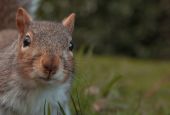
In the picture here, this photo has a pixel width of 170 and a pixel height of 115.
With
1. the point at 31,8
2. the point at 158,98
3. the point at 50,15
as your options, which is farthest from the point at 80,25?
the point at 31,8

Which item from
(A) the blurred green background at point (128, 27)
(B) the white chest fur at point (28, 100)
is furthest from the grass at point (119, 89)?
(A) the blurred green background at point (128, 27)

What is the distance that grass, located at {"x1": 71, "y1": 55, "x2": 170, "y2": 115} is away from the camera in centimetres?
362

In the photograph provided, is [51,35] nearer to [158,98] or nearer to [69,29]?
[69,29]

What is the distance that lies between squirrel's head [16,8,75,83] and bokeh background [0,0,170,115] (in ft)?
1.13

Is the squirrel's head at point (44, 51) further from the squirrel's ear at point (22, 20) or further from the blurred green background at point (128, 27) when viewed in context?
the blurred green background at point (128, 27)

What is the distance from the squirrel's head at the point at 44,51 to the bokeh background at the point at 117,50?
35 cm

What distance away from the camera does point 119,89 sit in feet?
15.6

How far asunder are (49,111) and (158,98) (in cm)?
194

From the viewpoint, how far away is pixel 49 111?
2.94m

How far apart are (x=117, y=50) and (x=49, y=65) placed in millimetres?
6083

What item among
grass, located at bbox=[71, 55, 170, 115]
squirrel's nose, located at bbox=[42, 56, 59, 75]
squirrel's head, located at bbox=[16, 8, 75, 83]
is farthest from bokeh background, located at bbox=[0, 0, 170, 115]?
squirrel's nose, located at bbox=[42, 56, 59, 75]

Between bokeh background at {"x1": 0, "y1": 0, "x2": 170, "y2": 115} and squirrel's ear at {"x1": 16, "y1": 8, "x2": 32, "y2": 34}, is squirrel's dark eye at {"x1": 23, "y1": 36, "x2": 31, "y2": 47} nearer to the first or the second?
squirrel's ear at {"x1": 16, "y1": 8, "x2": 32, "y2": 34}

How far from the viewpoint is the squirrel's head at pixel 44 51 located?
2.70 metres

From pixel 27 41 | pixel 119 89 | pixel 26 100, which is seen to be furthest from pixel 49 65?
pixel 119 89
